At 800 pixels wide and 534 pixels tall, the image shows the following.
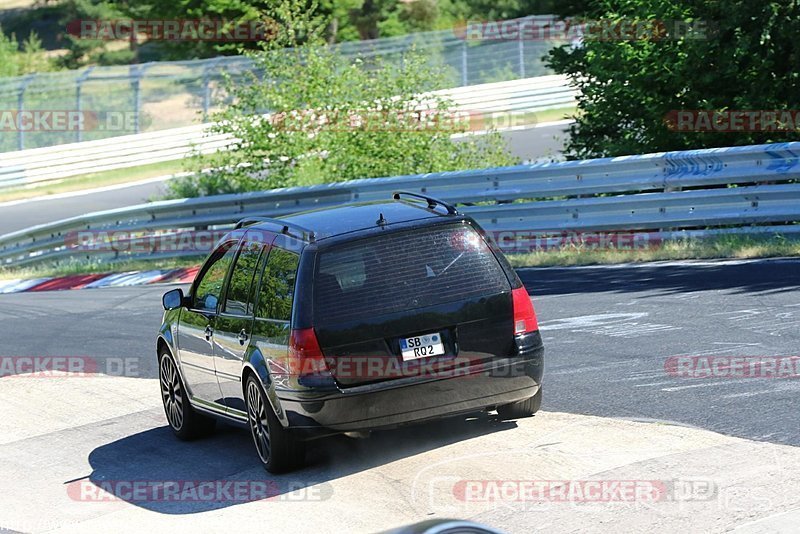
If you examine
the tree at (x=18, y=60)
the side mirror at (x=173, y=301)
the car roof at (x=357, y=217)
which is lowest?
the side mirror at (x=173, y=301)

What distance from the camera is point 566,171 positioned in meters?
16.9

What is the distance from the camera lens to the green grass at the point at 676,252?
14.5 metres

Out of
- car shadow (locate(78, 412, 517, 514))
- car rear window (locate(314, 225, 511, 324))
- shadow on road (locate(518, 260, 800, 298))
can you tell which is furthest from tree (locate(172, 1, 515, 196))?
car rear window (locate(314, 225, 511, 324))

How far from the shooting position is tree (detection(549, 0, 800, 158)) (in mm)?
17047

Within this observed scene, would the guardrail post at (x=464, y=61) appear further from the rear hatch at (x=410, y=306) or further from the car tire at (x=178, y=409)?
the rear hatch at (x=410, y=306)

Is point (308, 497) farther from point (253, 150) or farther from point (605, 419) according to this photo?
point (253, 150)

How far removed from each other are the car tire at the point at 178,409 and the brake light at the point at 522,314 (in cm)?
263

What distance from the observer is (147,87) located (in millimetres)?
39094

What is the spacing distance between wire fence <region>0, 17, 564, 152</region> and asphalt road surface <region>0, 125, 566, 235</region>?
3178 millimetres

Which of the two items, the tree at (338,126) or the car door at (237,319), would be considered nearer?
the car door at (237,319)

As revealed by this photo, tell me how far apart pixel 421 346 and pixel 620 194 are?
34.4 feet

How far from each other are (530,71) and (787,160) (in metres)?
26.5

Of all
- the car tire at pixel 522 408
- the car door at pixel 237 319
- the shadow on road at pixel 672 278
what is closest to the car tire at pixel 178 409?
the car door at pixel 237 319

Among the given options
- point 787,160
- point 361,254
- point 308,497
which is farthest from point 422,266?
point 787,160
